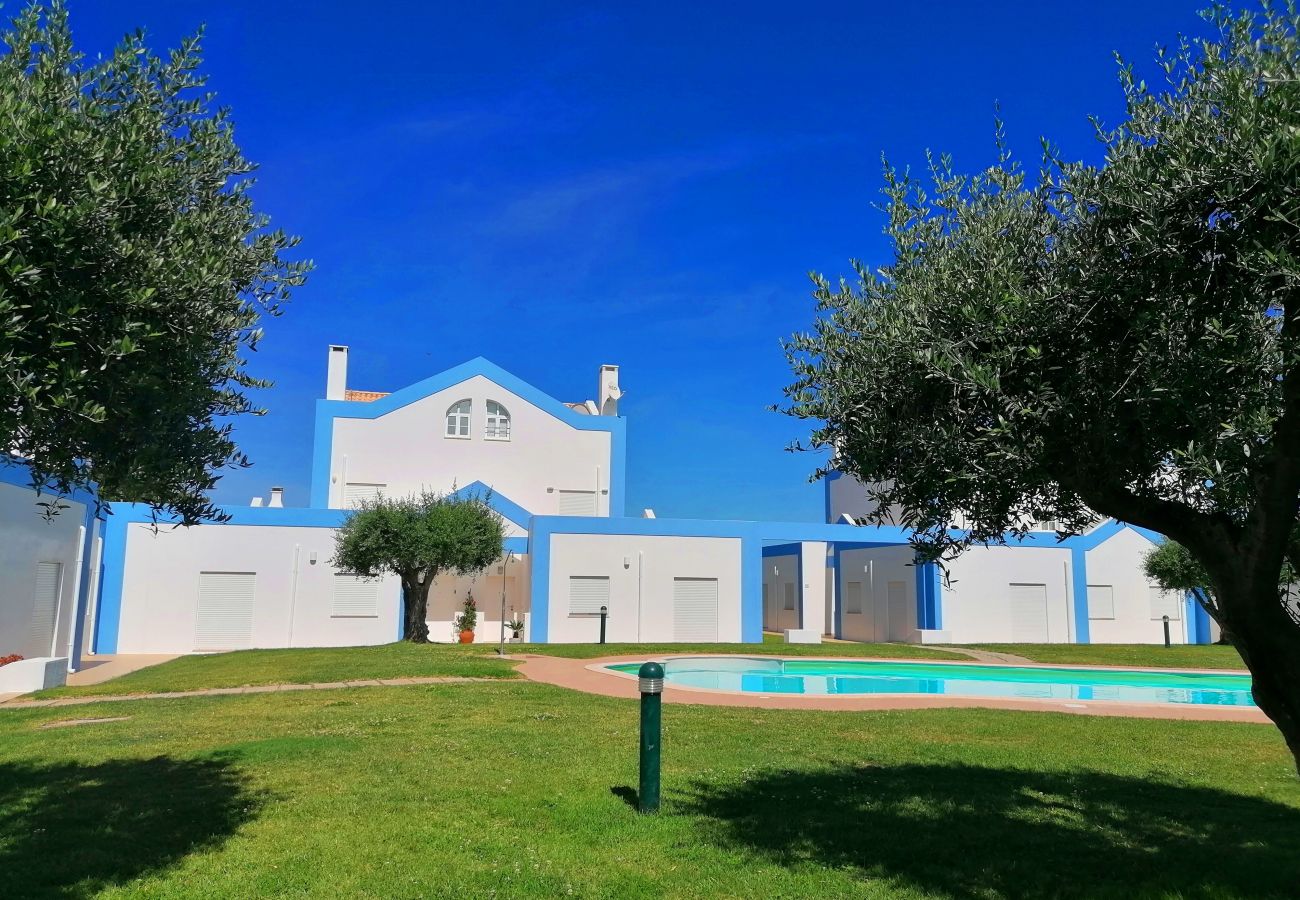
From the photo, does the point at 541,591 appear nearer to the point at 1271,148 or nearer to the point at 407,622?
the point at 407,622

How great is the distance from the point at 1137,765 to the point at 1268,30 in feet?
24.6

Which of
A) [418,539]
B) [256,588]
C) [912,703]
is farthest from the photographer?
[256,588]

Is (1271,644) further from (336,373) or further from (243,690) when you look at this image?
(336,373)

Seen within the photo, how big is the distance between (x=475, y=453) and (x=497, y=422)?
1.66 meters

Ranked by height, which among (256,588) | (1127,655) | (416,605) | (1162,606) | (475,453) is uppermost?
(475,453)

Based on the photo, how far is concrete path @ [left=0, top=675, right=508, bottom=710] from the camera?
14875 mm

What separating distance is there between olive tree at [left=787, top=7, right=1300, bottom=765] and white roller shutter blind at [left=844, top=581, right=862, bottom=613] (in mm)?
33153

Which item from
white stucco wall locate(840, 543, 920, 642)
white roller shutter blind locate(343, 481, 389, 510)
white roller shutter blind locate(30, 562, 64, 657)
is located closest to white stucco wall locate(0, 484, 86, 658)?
white roller shutter blind locate(30, 562, 64, 657)

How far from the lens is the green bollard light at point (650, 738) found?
25.1ft

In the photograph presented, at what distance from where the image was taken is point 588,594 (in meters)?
31.6

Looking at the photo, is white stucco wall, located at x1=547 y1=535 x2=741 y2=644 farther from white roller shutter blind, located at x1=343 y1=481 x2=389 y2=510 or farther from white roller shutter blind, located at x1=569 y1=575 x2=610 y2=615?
white roller shutter blind, located at x1=343 y1=481 x2=389 y2=510

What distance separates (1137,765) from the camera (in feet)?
32.3

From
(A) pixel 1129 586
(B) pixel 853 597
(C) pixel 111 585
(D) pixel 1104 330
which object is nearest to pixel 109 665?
(C) pixel 111 585

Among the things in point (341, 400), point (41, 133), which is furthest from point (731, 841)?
point (341, 400)
